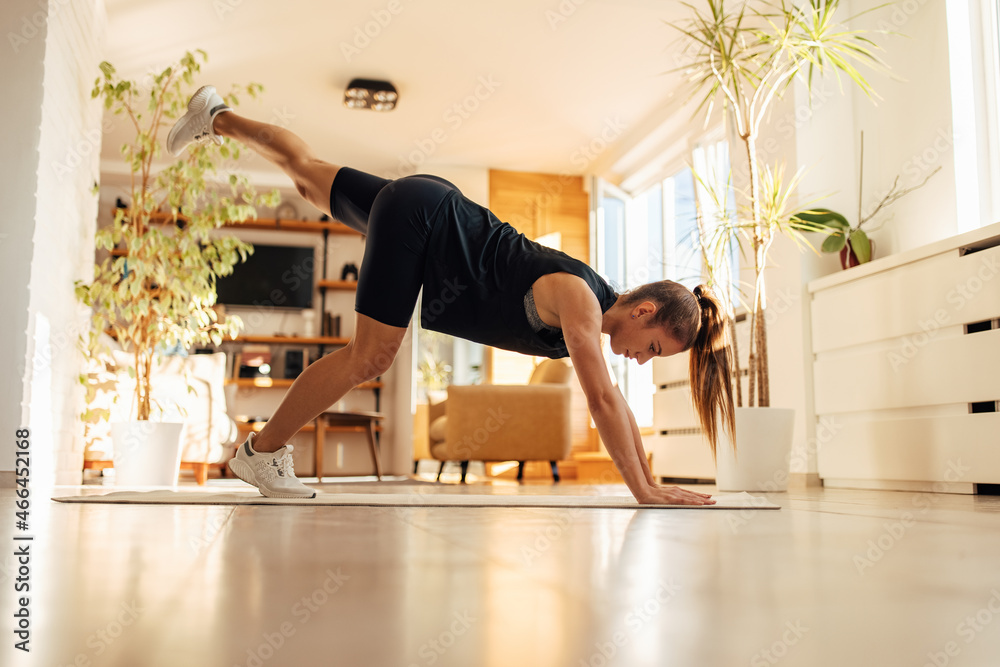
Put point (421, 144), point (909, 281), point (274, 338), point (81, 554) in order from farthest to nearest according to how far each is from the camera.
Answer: point (274, 338) → point (421, 144) → point (909, 281) → point (81, 554)

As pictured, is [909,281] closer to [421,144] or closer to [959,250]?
[959,250]

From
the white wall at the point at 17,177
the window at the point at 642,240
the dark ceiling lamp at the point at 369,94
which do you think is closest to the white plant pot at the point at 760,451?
the white wall at the point at 17,177

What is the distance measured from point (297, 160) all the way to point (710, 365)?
4.13 feet

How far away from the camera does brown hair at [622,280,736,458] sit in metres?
2.02

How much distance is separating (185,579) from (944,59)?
4039mm

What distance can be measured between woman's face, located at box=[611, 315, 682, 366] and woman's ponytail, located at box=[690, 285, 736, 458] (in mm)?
170

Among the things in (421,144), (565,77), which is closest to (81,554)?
(565,77)

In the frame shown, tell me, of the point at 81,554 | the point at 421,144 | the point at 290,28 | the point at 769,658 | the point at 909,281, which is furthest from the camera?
the point at 421,144

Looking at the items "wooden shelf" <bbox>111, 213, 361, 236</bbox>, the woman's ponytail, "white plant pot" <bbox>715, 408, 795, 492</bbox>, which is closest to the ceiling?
"wooden shelf" <bbox>111, 213, 361, 236</bbox>

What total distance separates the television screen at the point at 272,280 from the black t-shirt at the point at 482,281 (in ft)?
20.4

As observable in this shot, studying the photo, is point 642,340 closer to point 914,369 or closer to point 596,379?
point 596,379

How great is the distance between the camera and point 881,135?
410cm

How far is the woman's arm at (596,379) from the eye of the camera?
1.76 metres

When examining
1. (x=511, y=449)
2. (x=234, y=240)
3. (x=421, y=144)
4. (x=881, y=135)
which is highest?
(x=421, y=144)
